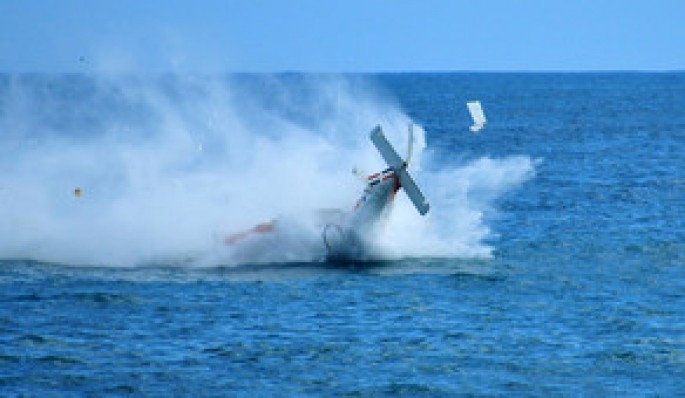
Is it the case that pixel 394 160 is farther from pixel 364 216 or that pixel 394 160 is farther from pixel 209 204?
pixel 209 204

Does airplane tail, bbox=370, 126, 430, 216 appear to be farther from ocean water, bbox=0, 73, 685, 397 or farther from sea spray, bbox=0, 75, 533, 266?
ocean water, bbox=0, 73, 685, 397

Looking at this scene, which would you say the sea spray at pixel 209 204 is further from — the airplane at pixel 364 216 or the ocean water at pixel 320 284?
the airplane at pixel 364 216

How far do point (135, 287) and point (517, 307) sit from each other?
11842 mm

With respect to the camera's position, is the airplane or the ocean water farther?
the airplane

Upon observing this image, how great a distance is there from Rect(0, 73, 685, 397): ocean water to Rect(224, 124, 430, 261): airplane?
0.58m

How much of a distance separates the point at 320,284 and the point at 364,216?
4079mm

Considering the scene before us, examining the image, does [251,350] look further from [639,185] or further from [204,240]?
[639,185]

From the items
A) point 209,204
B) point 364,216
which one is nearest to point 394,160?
point 364,216

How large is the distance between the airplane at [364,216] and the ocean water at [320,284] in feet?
1.90

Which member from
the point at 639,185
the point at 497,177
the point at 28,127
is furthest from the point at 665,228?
the point at 28,127

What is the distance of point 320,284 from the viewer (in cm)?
3903

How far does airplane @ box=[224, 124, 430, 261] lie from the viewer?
41.2 meters

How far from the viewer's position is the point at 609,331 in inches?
1291

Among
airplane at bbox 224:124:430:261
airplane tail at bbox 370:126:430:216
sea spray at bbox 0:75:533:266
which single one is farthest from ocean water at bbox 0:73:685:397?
airplane tail at bbox 370:126:430:216
